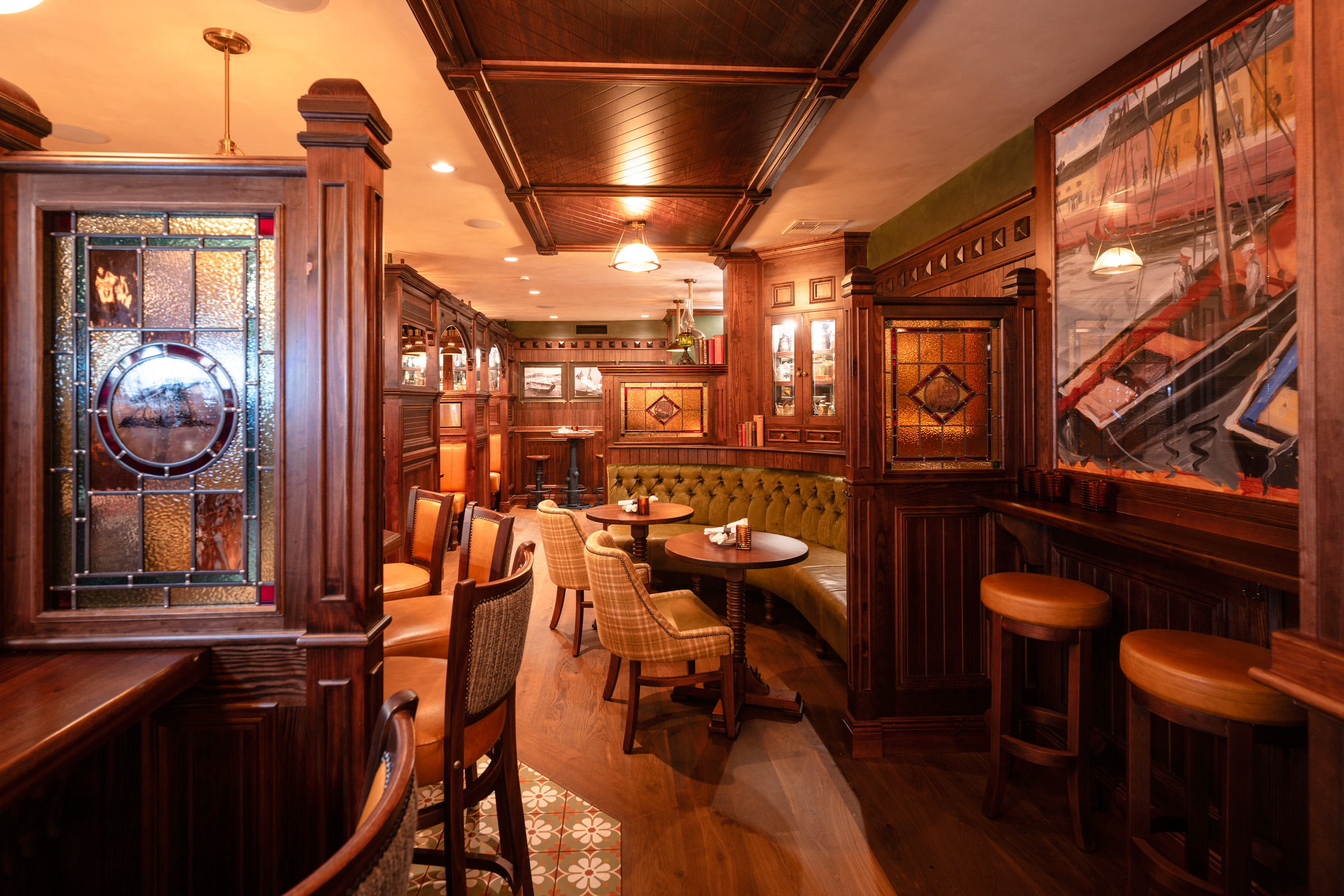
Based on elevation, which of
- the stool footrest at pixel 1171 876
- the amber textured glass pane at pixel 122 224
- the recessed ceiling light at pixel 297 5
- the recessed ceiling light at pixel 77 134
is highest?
the recessed ceiling light at pixel 77 134

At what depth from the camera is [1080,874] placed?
1.97m

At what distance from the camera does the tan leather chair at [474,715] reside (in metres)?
1.58

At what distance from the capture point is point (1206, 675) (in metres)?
1.51

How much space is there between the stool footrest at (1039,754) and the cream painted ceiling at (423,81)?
9.27 ft

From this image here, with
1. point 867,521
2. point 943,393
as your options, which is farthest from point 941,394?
point 867,521

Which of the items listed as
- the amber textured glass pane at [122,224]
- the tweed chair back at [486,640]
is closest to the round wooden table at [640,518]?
the tweed chair back at [486,640]

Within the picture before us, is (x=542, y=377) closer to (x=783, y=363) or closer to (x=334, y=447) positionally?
(x=783, y=363)

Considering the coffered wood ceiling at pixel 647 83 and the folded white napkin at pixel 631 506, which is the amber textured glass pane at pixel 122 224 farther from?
the folded white napkin at pixel 631 506

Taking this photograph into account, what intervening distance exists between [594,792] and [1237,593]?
95.7 inches

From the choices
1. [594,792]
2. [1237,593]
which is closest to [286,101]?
[594,792]

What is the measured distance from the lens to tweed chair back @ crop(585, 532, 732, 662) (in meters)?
2.56

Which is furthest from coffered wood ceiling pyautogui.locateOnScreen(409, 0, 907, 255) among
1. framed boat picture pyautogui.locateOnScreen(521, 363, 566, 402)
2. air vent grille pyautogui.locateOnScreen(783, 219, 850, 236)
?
framed boat picture pyautogui.locateOnScreen(521, 363, 566, 402)

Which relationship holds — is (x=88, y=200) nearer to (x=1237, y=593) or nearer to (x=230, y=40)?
(x=230, y=40)

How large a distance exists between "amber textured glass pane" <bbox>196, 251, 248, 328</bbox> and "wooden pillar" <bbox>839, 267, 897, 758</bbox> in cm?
232
